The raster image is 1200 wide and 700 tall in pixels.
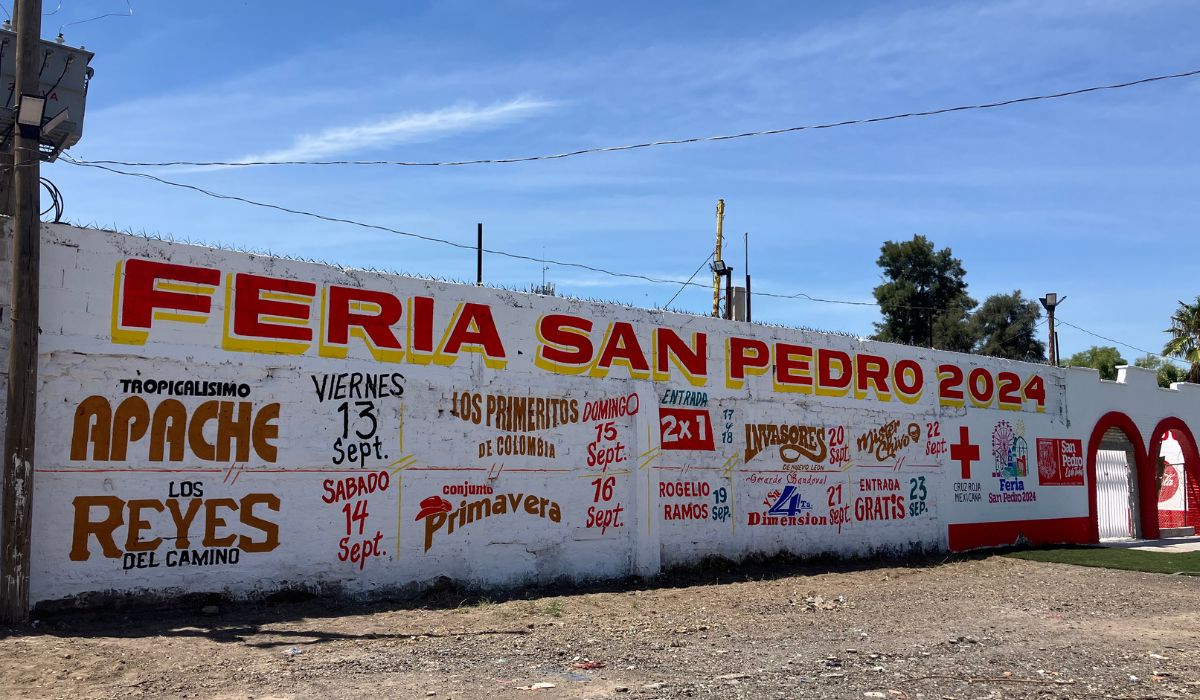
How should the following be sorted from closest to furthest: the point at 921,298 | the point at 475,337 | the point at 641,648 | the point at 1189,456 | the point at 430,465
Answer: the point at 641,648 < the point at 430,465 < the point at 475,337 < the point at 1189,456 < the point at 921,298

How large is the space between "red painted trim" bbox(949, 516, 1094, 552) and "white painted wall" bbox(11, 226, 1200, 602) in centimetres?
20

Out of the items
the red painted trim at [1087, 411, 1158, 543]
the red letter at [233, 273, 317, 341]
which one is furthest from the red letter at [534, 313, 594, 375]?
the red painted trim at [1087, 411, 1158, 543]

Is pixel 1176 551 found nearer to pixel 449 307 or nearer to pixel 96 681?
pixel 449 307

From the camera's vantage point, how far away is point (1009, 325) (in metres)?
56.7

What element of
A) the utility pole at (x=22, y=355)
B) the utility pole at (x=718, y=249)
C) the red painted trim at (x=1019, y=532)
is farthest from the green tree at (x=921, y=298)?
the utility pole at (x=22, y=355)

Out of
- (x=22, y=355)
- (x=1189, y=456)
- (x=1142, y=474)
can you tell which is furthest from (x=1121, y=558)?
(x=22, y=355)

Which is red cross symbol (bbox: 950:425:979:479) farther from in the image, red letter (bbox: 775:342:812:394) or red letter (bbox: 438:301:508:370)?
Answer: red letter (bbox: 438:301:508:370)

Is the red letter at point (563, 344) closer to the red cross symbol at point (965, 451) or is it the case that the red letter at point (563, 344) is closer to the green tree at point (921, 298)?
the red cross symbol at point (965, 451)

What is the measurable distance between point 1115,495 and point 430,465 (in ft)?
61.3

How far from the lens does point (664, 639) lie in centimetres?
971

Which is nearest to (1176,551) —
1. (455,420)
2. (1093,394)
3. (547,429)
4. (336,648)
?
(1093,394)

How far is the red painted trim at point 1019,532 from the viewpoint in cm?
1942

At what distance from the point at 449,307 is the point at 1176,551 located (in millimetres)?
16203

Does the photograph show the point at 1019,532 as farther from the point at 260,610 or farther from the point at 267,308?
the point at 267,308
